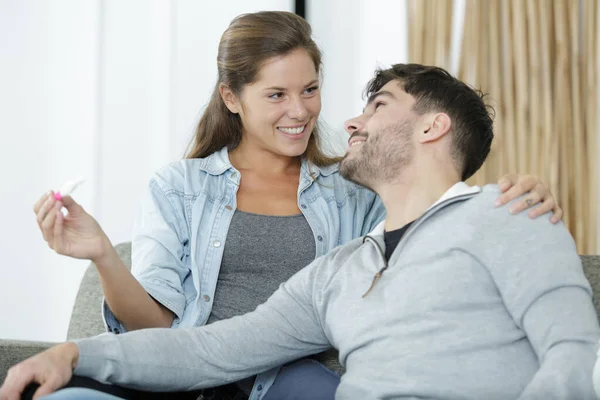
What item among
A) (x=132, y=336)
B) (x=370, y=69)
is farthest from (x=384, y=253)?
(x=370, y=69)

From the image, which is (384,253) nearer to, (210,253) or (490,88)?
(210,253)

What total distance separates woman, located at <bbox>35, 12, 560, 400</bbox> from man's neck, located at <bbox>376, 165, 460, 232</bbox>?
0.33m

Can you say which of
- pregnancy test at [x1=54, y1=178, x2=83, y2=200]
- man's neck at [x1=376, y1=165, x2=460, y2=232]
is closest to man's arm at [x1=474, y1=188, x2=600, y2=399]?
man's neck at [x1=376, y1=165, x2=460, y2=232]

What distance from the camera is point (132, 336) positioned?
1490 mm

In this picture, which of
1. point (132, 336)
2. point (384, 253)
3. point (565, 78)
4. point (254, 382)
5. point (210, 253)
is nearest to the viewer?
point (132, 336)

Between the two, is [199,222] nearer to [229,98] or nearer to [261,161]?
[261,161]

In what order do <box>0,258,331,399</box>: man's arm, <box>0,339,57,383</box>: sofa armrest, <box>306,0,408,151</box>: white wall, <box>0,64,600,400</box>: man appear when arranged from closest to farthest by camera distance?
<box>0,64,600,400</box>: man → <box>0,258,331,399</box>: man's arm → <box>0,339,57,383</box>: sofa armrest → <box>306,0,408,151</box>: white wall

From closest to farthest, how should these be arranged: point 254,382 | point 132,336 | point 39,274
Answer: point 132,336, point 254,382, point 39,274

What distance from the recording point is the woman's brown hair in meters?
2.05

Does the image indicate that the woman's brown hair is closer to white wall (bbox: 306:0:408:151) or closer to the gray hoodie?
the gray hoodie

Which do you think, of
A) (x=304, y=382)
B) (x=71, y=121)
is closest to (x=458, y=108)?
(x=304, y=382)

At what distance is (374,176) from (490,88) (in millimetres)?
1060

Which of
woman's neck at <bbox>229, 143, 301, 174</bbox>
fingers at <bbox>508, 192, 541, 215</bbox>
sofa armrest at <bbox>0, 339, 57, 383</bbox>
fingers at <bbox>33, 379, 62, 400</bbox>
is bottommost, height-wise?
sofa armrest at <bbox>0, 339, 57, 383</bbox>

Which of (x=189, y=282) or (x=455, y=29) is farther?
(x=455, y=29)
